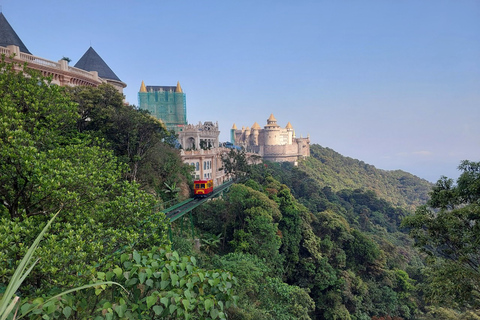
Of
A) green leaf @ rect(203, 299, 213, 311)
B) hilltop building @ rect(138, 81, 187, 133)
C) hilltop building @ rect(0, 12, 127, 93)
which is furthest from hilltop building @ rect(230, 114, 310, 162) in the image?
green leaf @ rect(203, 299, 213, 311)

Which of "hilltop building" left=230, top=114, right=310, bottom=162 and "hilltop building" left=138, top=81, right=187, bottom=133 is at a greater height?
"hilltop building" left=138, top=81, right=187, bottom=133

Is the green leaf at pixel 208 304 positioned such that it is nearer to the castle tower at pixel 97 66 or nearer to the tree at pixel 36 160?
the tree at pixel 36 160

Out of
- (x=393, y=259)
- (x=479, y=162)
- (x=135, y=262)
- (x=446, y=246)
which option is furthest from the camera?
(x=393, y=259)

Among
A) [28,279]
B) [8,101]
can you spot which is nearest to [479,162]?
[28,279]

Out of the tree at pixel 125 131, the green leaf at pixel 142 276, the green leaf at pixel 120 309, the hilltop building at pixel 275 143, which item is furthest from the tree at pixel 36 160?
the hilltop building at pixel 275 143

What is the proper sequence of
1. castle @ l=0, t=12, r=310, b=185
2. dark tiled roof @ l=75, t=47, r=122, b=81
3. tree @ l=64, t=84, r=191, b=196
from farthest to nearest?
dark tiled roof @ l=75, t=47, r=122, b=81, castle @ l=0, t=12, r=310, b=185, tree @ l=64, t=84, r=191, b=196

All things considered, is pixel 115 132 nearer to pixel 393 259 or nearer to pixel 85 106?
pixel 85 106

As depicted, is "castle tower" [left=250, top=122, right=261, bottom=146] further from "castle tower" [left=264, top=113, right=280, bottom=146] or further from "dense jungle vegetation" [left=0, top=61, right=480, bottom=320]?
"dense jungle vegetation" [left=0, top=61, right=480, bottom=320]
